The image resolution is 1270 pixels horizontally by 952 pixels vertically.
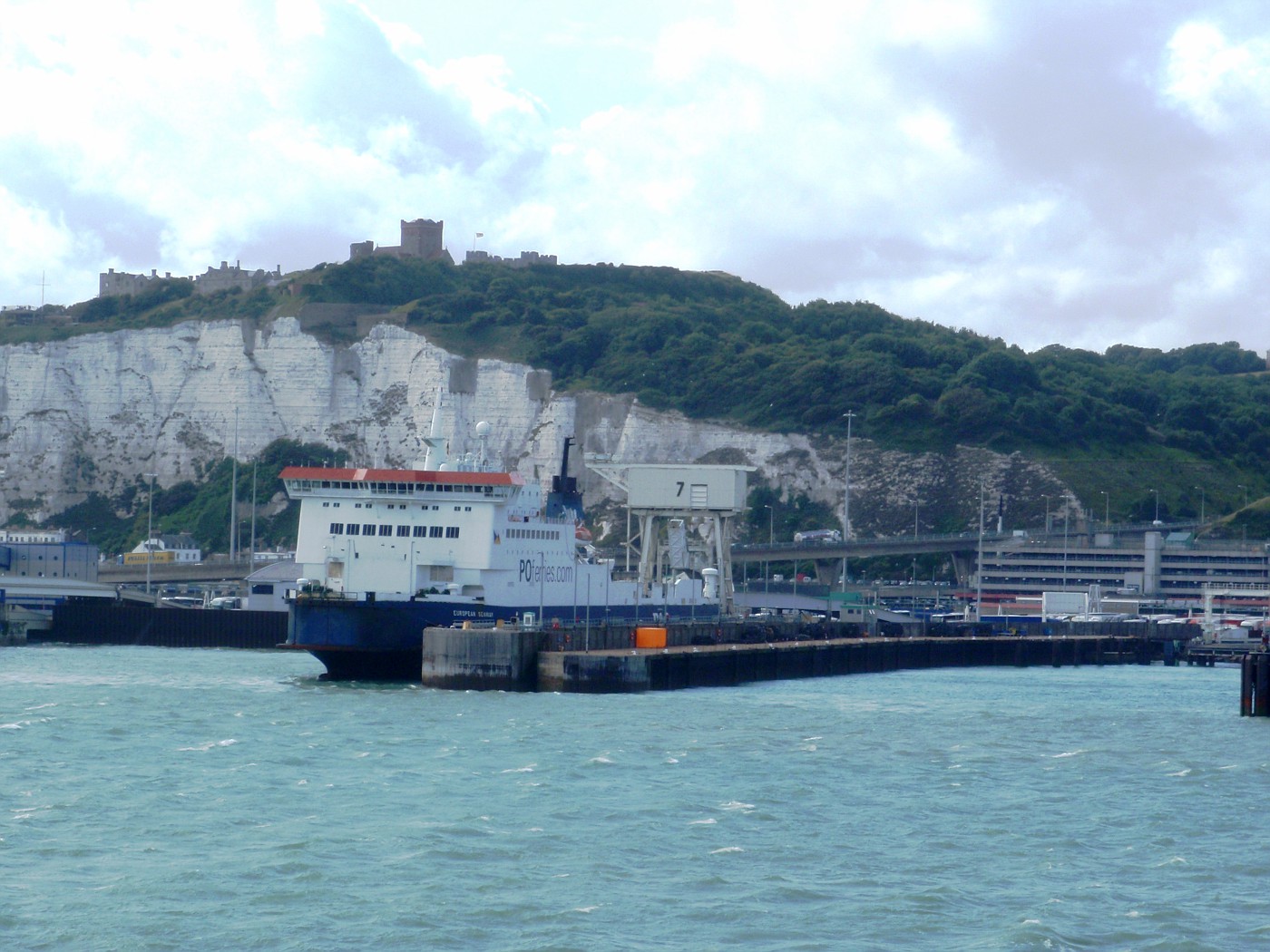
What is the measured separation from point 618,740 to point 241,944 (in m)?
14.6

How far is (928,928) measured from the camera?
1883 cm

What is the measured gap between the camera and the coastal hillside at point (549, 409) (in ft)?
350

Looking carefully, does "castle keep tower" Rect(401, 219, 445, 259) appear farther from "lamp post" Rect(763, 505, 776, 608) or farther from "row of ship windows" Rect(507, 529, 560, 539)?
"row of ship windows" Rect(507, 529, 560, 539)

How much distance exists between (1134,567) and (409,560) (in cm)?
5873

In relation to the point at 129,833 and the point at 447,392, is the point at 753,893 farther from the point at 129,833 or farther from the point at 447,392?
the point at 447,392

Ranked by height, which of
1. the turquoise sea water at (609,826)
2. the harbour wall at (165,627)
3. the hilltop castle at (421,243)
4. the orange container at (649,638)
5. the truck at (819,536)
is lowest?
the turquoise sea water at (609,826)

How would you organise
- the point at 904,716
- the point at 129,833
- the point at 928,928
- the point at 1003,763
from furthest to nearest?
the point at 904,716 → the point at 1003,763 → the point at 129,833 → the point at 928,928

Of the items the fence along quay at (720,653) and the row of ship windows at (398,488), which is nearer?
the fence along quay at (720,653)

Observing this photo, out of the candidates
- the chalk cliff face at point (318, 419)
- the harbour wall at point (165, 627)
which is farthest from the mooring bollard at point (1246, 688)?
the chalk cliff face at point (318, 419)

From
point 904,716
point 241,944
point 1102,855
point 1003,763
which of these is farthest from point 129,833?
point 904,716

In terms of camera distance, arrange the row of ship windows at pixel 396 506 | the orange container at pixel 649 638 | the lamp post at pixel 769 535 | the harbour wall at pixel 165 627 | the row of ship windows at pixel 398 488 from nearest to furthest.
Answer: the row of ship windows at pixel 398 488 → the row of ship windows at pixel 396 506 → the orange container at pixel 649 638 → the harbour wall at pixel 165 627 → the lamp post at pixel 769 535

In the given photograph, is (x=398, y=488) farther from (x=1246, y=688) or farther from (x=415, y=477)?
(x=1246, y=688)

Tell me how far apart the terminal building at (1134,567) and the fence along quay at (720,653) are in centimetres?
1961

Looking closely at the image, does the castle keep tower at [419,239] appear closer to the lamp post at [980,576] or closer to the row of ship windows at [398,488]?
the lamp post at [980,576]
